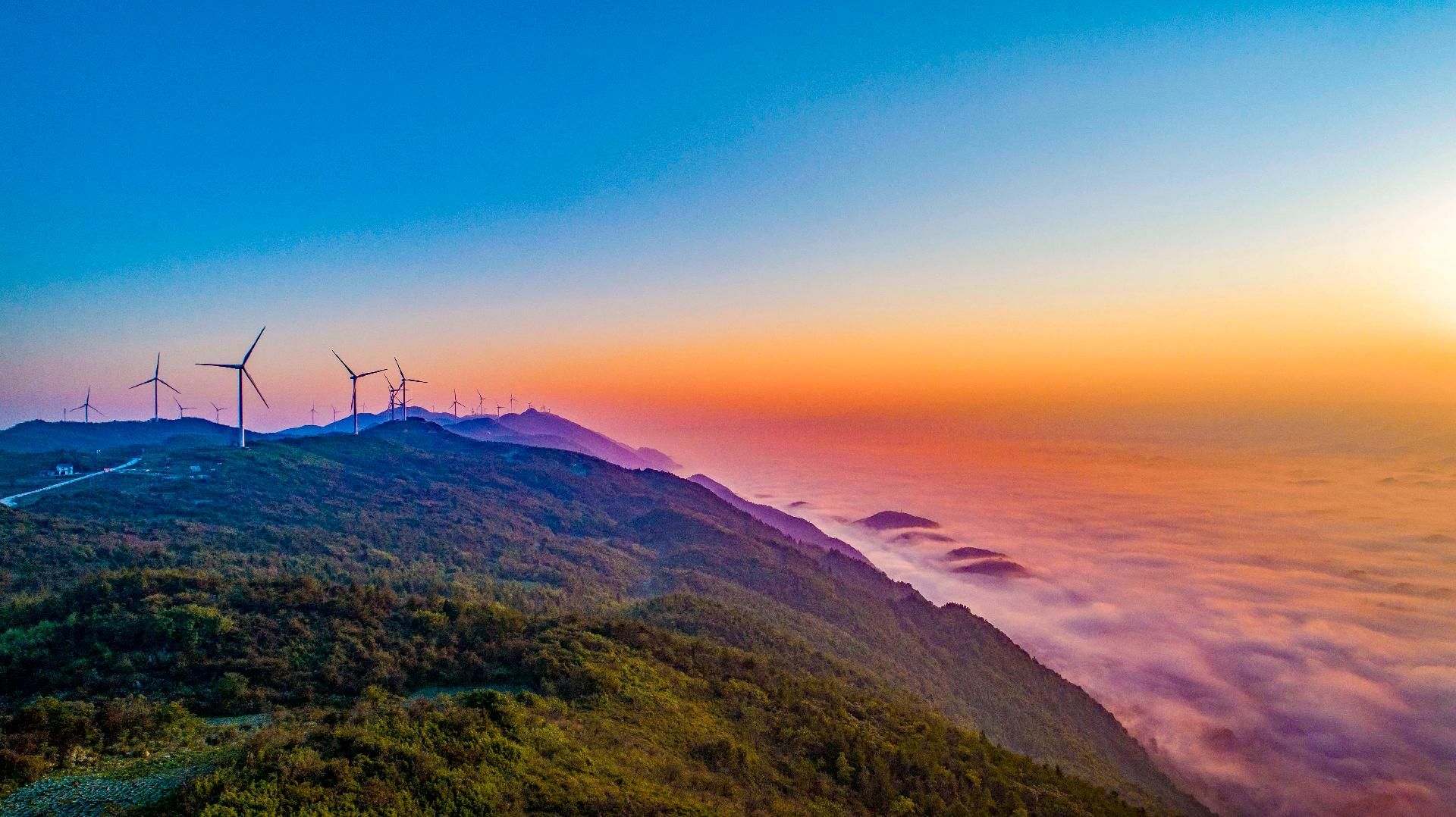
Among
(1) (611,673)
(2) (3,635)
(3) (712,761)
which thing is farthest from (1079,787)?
(2) (3,635)

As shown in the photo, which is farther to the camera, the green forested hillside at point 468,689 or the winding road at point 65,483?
the winding road at point 65,483

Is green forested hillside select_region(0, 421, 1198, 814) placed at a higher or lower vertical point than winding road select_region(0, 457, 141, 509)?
lower

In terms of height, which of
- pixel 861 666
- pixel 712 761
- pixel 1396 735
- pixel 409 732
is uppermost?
pixel 409 732

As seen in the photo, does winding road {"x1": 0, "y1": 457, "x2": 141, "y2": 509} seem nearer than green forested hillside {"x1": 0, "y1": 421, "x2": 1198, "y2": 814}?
No

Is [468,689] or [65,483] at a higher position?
[65,483]

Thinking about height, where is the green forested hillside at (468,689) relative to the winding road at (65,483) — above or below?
below

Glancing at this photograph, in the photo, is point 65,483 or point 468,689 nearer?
point 468,689

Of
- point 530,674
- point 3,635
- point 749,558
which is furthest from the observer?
point 749,558

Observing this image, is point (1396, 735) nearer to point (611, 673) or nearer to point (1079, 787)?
point (1079, 787)
